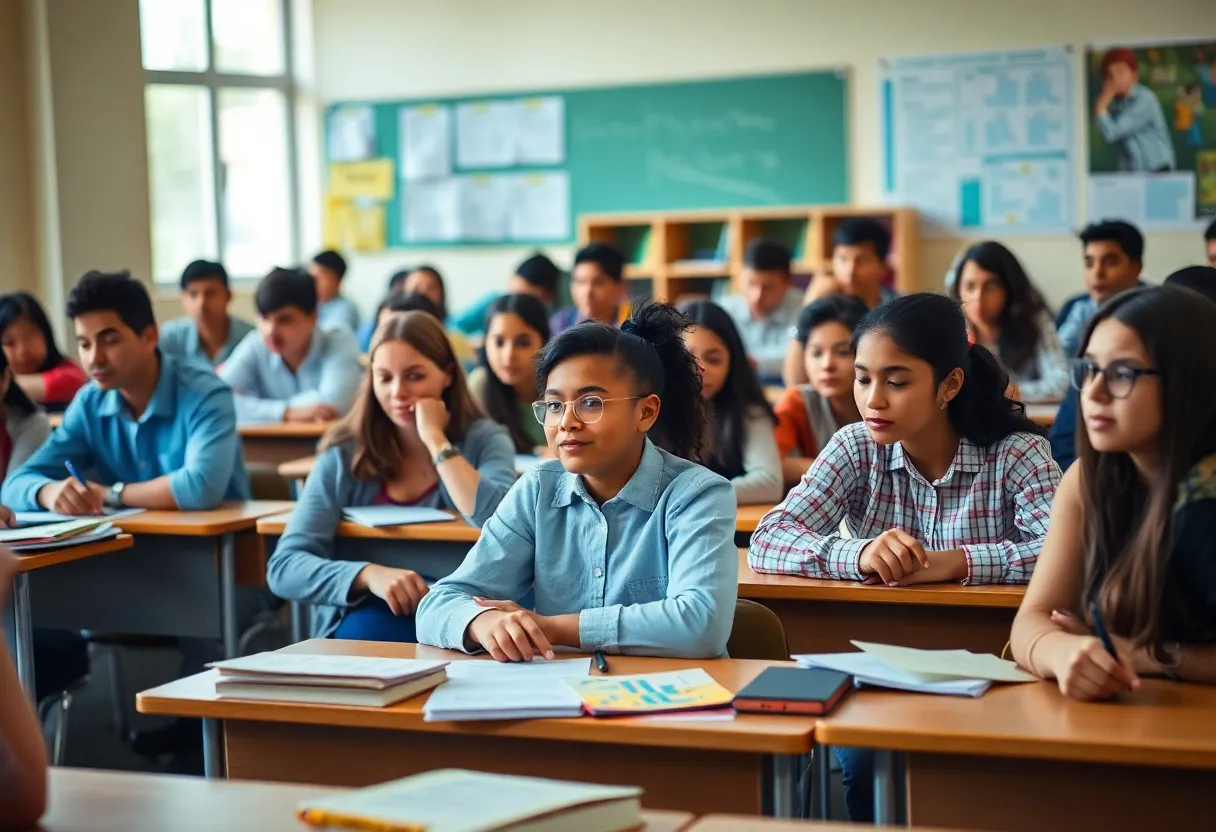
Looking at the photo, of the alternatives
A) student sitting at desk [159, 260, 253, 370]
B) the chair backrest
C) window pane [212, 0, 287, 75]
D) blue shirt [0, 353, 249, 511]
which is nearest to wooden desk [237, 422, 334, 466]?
student sitting at desk [159, 260, 253, 370]

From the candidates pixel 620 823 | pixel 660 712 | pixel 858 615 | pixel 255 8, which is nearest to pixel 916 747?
pixel 660 712

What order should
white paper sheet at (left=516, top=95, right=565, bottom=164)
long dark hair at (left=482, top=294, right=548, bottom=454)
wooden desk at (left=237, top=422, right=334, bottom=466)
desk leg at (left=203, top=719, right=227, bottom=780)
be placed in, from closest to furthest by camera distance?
1. desk leg at (left=203, top=719, right=227, bottom=780)
2. long dark hair at (left=482, top=294, right=548, bottom=454)
3. wooden desk at (left=237, top=422, right=334, bottom=466)
4. white paper sheet at (left=516, top=95, right=565, bottom=164)

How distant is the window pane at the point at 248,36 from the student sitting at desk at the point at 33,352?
10.9 ft

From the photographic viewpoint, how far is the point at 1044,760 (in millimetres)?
1667

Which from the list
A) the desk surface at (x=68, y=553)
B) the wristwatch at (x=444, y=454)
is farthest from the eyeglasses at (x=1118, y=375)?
the desk surface at (x=68, y=553)

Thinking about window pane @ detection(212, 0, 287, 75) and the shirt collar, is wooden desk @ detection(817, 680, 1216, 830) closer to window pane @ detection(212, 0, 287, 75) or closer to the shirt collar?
the shirt collar

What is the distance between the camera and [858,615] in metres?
2.64

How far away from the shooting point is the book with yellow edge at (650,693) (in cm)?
180

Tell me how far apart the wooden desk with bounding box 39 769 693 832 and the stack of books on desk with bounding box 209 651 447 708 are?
1.09 feet

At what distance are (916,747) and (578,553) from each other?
83cm

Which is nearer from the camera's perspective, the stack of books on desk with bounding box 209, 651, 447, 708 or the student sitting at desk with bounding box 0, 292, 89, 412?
the stack of books on desk with bounding box 209, 651, 447, 708

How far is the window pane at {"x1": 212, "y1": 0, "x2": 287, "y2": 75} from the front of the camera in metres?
8.20

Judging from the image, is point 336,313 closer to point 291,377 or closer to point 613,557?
point 291,377

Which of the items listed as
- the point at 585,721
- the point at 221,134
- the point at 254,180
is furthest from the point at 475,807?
the point at 254,180
